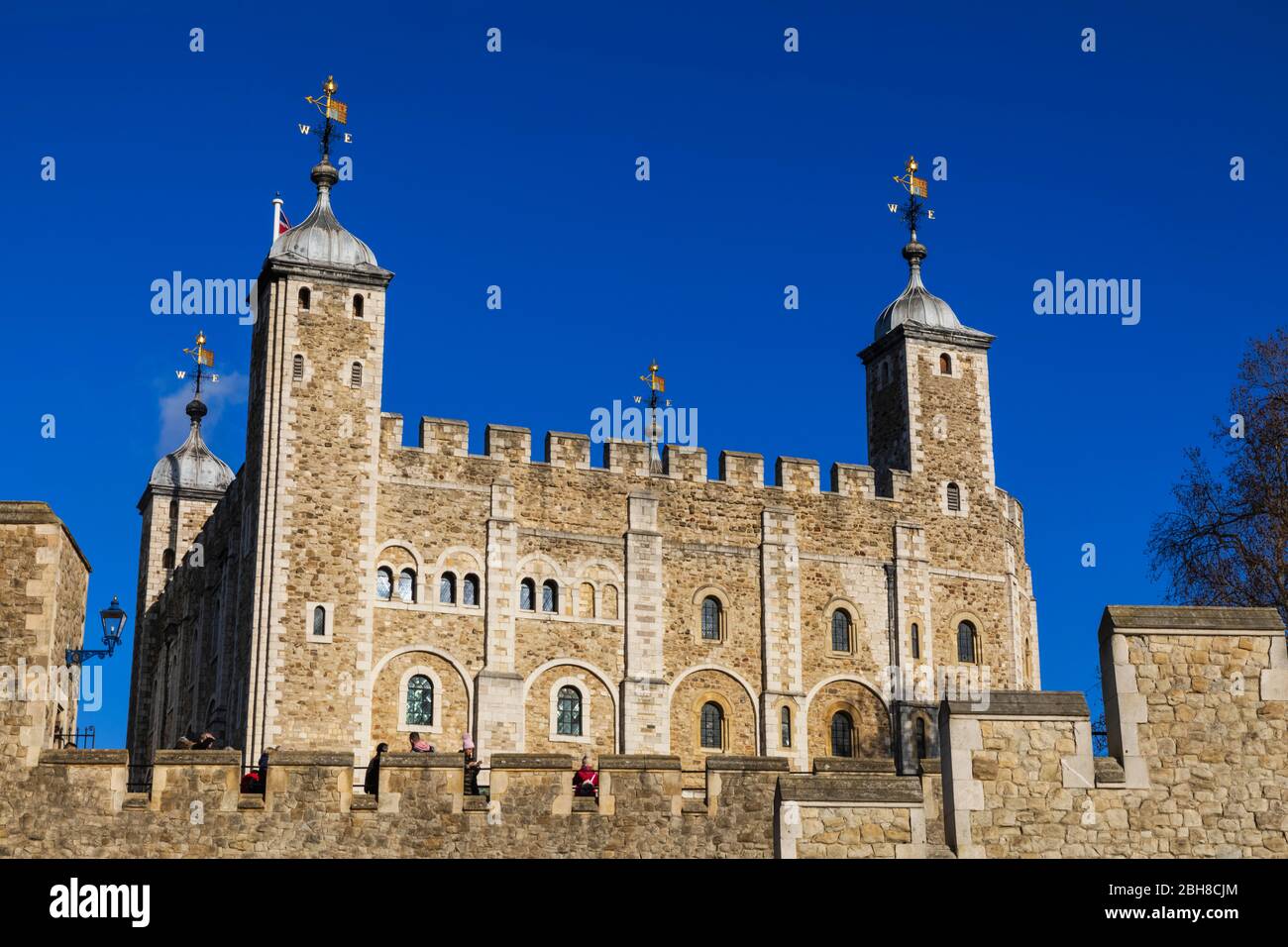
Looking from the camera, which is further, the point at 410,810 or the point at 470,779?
the point at 470,779

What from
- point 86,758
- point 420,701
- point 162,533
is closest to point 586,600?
point 420,701

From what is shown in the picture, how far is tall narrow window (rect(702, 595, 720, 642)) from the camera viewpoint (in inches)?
1768

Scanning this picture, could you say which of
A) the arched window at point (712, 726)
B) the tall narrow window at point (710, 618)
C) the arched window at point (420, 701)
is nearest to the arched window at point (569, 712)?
the arched window at point (420, 701)

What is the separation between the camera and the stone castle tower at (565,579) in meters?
41.7

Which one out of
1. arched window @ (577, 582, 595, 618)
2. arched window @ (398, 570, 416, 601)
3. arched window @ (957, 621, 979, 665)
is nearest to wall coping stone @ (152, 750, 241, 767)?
arched window @ (398, 570, 416, 601)

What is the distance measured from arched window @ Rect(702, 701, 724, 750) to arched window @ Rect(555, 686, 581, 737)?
3.06 m

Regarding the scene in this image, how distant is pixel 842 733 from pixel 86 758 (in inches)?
1005

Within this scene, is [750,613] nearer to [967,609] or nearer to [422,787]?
[967,609]

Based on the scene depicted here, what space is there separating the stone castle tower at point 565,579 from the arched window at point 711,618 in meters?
0.06

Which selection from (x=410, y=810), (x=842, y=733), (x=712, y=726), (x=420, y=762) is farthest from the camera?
(x=842, y=733)

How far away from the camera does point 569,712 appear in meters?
43.2

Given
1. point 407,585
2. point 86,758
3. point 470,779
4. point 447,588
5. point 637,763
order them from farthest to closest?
point 447,588
point 407,585
point 470,779
point 637,763
point 86,758

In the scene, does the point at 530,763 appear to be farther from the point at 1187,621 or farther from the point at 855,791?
the point at 1187,621

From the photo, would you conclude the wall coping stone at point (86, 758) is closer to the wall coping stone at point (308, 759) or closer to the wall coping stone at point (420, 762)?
the wall coping stone at point (308, 759)
